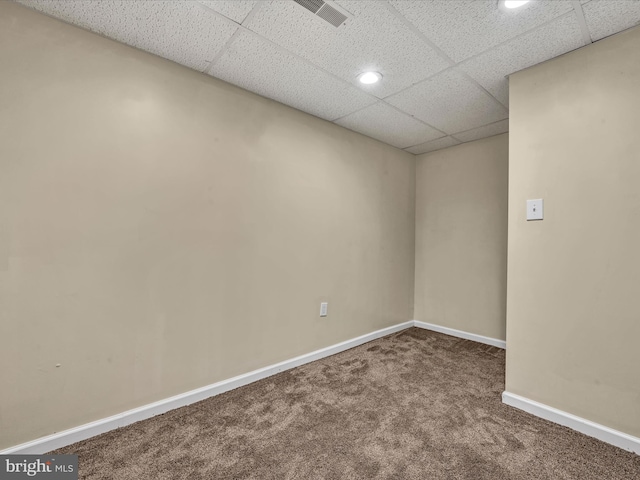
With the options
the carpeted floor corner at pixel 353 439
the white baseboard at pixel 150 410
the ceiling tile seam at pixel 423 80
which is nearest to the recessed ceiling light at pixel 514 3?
the ceiling tile seam at pixel 423 80

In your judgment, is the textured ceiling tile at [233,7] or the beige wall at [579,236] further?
the beige wall at [579,236]

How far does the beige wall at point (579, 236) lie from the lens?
1.60 meters

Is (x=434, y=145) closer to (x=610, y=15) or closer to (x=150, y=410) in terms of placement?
(x=610, y=15)

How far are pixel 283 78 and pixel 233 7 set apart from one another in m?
0.66

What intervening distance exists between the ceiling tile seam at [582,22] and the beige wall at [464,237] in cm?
149

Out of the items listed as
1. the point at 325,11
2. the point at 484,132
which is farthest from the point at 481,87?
the point at 325,11

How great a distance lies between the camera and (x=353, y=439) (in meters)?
1.63

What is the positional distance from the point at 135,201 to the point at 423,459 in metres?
2.22

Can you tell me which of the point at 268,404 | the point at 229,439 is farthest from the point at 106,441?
the point at 268,404

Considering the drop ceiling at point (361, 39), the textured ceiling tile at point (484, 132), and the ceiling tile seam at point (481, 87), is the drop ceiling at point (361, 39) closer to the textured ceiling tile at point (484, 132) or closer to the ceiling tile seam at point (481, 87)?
the ceiling tile seam at point (481, 87)

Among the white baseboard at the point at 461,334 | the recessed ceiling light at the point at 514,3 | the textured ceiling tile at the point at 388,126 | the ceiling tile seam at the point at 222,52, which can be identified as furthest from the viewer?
the white baseboard at the point at 461,334

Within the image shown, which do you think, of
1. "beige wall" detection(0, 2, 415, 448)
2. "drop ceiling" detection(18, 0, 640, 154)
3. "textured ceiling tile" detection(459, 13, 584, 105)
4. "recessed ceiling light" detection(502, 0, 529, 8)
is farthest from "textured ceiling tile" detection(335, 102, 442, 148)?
"recessed ceiling light" detection(502, 0, 529, 8)

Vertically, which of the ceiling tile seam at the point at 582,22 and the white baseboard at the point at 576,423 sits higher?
the ceiling tile seam at the point at 582,22

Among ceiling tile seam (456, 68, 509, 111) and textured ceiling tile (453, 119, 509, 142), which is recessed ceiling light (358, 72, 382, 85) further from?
textured ceiling tile (453, 119, 509, 142)
